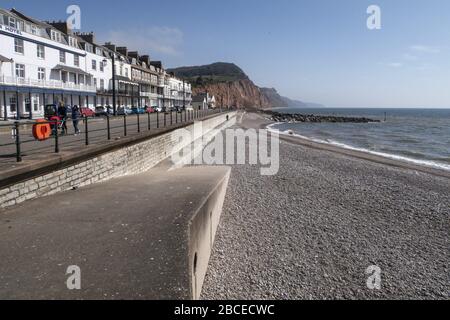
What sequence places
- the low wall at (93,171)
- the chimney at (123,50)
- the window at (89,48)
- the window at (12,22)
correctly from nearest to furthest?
1. the low wall at (93,171)
2. the window at (12,22)
3. the window at (89,48)
4. the chimney at (123,50)

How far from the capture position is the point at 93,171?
10070mm

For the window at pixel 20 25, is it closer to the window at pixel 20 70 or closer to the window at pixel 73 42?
the window at pixel 20 70

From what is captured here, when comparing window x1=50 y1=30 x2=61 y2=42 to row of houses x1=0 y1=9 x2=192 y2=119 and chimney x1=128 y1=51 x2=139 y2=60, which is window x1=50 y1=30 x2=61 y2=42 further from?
chimney x1=128 y1=51 x2=139 y2=60

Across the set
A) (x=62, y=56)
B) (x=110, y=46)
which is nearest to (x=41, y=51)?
(x=62, y=56)

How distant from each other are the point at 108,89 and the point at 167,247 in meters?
51.7

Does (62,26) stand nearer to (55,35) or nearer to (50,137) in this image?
(55,35)

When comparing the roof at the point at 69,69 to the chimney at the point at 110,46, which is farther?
the chimney at the point at 110,46

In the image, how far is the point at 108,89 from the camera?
53.4 metres

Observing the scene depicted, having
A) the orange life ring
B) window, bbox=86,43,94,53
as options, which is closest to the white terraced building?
window, bbox=86,43,94,53

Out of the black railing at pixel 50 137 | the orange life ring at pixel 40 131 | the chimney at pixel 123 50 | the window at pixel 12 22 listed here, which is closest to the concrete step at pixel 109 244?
the black railing at pixel 50 137

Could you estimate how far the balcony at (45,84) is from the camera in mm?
31934

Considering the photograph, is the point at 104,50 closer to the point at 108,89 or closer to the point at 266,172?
the point at 108,89
